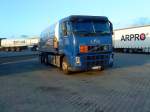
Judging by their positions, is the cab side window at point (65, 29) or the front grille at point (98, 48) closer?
the front grille at point (98, 48)

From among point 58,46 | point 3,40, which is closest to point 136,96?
point 58,46

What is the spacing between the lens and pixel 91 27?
15.4 metres

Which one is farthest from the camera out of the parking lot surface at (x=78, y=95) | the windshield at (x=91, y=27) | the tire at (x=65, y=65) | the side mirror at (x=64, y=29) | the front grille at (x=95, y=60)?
the tire at (x=65, y=65)

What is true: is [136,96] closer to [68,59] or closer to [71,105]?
[71,105]

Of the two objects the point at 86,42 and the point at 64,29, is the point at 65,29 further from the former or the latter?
the point at 86,42

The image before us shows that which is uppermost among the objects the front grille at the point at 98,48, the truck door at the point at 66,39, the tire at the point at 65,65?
the truck door at the point at 66,39

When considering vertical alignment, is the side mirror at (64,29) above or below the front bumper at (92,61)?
above

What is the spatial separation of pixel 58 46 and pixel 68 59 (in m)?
2.16

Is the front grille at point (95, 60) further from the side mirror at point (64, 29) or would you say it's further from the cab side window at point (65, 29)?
the side mirror at point (64, 29)

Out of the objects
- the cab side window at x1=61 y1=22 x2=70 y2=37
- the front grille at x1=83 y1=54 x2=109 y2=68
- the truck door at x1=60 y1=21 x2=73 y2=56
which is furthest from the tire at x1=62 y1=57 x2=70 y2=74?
the cab side window at x1=61 y1=22 x2=70 y2=37

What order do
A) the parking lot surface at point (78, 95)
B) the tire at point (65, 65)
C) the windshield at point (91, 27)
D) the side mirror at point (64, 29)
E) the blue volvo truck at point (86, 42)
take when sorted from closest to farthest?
the parking lot surface at point (78, 95), the blue volvo truck at point (86, 42), the windshield at point (91, 27), the side mirror at point (64, 29), the tire at point (65, 65)

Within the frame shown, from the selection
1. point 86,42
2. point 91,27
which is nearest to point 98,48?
point 86,42

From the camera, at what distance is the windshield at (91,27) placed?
49.6 feet

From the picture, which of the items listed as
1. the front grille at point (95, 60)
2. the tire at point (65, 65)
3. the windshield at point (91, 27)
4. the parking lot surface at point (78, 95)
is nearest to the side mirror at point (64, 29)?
the windshield at point (91, 27)
